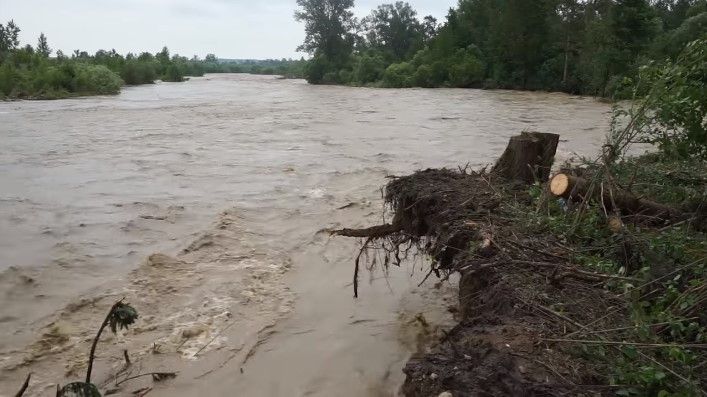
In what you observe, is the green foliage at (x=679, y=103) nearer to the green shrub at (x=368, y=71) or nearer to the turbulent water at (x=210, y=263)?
the turbulent water at (x=210, y=263)

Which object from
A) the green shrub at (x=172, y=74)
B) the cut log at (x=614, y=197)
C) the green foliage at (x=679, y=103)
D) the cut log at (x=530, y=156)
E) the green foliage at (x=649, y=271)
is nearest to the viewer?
the green foliage at (x=649, y=271)

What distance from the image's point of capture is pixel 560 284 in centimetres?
301

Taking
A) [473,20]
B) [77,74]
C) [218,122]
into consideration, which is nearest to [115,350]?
[218,122]

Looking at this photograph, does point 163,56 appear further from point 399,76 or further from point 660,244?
point 660,244

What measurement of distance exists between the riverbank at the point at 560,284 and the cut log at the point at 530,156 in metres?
0.16

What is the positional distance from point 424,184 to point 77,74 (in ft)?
101

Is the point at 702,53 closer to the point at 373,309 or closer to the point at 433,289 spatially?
the point at 433,289

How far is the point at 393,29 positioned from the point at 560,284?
65386 mm

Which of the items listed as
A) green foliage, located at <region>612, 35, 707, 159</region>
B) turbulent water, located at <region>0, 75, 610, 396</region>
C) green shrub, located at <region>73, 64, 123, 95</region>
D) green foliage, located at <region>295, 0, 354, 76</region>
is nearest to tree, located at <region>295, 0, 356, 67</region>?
green foliage, located at <region>295, 0, 354, 76</region>

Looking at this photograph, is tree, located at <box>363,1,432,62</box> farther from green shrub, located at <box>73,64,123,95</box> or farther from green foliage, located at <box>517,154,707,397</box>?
green foliage, located at <box>517,154,707,397</box>

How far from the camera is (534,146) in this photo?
4.80 metres

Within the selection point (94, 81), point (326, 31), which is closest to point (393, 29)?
point (326, 31)

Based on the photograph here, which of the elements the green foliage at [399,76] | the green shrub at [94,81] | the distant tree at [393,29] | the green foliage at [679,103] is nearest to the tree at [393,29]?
the distant tree at [393,29]

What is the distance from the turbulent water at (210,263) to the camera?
403 centimetres
